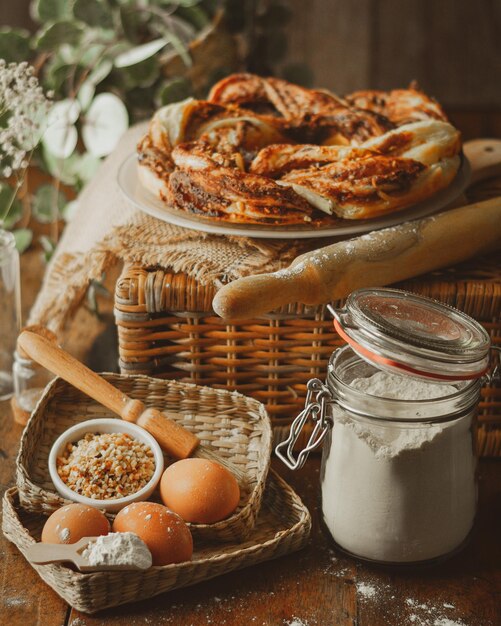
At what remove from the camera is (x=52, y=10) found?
63.3 inches

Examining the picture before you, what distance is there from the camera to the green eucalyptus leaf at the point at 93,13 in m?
1.55

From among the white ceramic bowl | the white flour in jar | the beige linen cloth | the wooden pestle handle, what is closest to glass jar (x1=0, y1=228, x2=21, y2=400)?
the beige linen cloth

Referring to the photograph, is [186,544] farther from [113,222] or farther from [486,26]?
[486,26]

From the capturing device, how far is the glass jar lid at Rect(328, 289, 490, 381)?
0.74m

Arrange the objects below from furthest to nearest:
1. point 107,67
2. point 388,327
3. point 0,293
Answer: point 107,67
point 0,293
point 388,327

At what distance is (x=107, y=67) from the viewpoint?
1591 mm

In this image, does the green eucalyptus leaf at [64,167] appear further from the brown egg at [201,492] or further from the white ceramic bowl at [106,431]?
the brown egg at [201,492]

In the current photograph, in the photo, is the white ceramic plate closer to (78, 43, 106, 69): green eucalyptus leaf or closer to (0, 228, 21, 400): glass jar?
(0, 228, 21, 400): glass jar

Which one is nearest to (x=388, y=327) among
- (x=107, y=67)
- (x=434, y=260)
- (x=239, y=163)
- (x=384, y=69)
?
(x=434, y=260)

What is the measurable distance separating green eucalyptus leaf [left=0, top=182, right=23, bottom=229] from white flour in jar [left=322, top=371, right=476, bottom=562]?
28.6 inches

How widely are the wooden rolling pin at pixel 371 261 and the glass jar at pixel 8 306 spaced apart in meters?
0.42

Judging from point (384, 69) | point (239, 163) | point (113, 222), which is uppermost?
point (239, 163)

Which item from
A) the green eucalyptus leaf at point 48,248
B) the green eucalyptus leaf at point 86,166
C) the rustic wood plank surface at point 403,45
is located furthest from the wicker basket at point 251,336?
the rustic wood plank surface at point 403,45

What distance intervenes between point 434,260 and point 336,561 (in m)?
0.35
